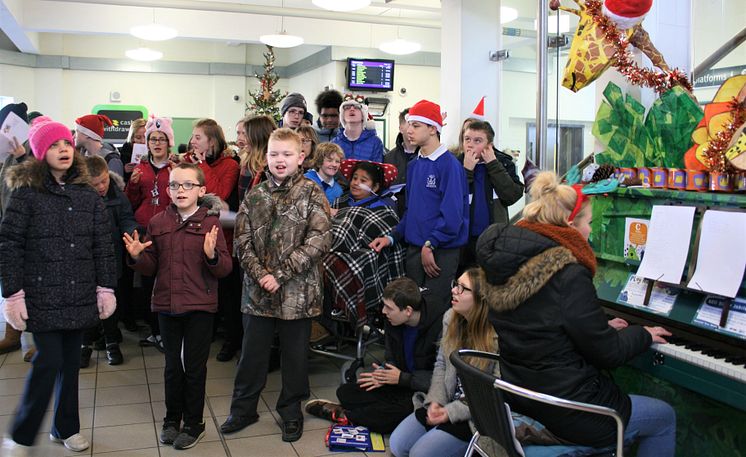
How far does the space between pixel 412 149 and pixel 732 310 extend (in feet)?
9.48

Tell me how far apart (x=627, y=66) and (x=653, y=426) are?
157 centimetres

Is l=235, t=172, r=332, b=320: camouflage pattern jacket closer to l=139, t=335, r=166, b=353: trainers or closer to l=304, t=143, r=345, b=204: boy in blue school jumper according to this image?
l=304, t=143, r=345, b=204: boy in blue school jumper

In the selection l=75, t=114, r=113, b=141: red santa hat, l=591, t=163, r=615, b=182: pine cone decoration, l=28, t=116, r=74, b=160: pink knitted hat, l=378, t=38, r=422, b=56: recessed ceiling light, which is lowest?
l=591, t=163, r=615, b=182: pine cone decoration

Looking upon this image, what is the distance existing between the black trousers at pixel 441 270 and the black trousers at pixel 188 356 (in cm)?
121

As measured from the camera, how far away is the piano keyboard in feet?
6.90

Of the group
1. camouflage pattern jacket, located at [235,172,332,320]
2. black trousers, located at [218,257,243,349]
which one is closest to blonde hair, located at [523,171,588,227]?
camouflage pattern jacket, located at [235,172,332,320]

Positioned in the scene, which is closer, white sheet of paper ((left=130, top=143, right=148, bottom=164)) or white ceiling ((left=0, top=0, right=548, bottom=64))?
white sheet of paper ((left=130, top=143, right=148, bottom=164))

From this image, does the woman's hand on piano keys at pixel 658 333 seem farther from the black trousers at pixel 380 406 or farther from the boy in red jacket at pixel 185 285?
the boy in red jacket at pixel 185 285

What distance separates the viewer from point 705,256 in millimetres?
2439

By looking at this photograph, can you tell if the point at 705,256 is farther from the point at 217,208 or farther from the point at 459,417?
the point at 217,208

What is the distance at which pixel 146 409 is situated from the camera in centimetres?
395

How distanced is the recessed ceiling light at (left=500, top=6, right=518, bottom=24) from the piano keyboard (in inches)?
172

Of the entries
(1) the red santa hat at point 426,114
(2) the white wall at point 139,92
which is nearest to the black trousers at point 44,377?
(1) the red santa hat at point 426,114

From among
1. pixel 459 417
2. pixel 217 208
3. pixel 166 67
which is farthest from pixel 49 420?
pixel 166 67
